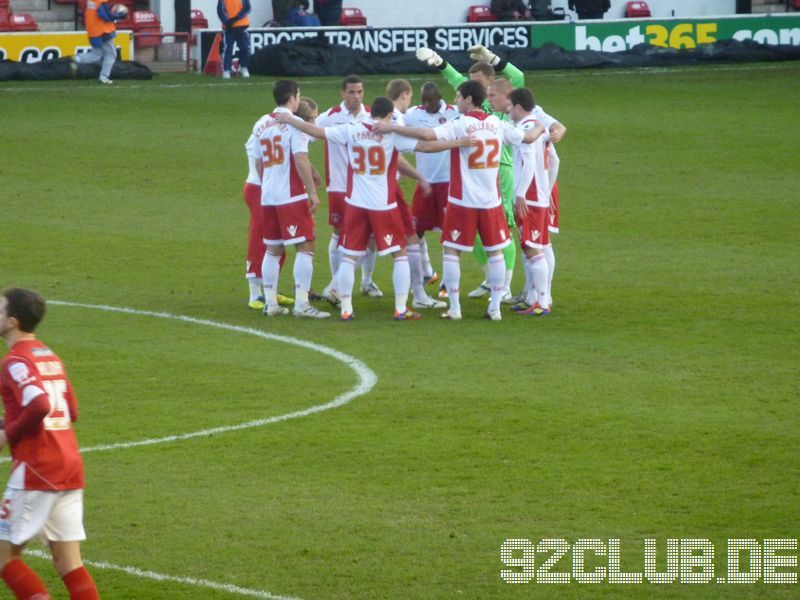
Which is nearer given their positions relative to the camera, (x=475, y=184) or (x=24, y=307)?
(x=24, y=307)

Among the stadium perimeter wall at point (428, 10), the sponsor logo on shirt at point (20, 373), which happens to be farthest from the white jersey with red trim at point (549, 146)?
the stadium perimeter wall at point (428, 10)

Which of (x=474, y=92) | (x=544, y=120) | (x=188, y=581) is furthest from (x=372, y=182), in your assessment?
(x=188, y=581)

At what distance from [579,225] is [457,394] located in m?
8.00

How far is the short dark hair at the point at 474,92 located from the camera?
42.1ft

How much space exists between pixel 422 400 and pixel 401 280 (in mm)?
2641

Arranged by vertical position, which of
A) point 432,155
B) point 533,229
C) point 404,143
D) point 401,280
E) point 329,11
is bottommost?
point 401,280

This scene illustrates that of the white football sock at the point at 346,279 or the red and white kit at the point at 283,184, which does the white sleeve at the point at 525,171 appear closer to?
the white football sock at the point at 346,279

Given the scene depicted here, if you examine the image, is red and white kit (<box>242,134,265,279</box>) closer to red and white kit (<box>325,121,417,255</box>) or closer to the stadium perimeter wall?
red and white kit (<box>325,121,417,255</box>)

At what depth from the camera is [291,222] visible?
13086mm

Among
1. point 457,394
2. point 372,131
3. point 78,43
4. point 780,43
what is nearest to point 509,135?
point 372,131

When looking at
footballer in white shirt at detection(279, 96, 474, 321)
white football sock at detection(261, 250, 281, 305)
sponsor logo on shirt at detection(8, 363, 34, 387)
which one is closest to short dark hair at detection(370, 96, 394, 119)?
footballer in white shirt at detection(279, 96, 474, 321)

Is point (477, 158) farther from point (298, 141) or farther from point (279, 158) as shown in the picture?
point (279, 158)

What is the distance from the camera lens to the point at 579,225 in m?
18.3

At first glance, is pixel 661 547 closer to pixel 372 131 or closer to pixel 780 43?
pixel 372 131
